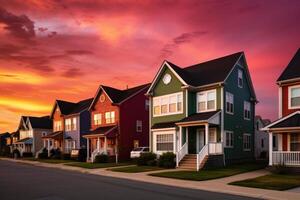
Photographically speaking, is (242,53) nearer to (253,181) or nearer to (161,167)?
(161,167)

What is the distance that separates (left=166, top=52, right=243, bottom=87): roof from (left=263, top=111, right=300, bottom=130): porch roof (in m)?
7.32

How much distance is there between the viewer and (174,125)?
32688 mm

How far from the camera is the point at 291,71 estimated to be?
27.1m

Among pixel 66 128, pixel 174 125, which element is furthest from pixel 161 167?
pixel 66 128

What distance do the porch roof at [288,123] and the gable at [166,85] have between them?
1058 cm

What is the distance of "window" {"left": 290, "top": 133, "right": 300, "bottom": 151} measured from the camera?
25484 millimetres

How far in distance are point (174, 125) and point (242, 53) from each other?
1025cm

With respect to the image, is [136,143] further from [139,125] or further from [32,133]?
[32,133]

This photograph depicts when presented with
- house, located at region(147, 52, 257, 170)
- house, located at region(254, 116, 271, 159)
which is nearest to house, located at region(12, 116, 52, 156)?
house, located at region(147, 52, 257, 170)

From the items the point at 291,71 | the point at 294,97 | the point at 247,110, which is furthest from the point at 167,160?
the point at 291,71

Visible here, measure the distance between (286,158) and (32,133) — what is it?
189 ft

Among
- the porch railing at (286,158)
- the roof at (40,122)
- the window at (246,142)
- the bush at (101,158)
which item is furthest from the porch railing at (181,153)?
the roof at (40,122)

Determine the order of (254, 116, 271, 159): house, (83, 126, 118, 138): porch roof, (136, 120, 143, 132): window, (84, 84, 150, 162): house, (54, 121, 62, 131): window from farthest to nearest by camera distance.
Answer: (54, 121, 62, 131): window, (254, 116, 271, 159): house, (136, 120, 143, 132): window, (84, 84, 150, 162): house, (83, 126, 118, 138): porch roof

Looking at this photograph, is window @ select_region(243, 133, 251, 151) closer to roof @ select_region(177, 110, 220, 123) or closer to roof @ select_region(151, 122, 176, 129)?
roof @ select_region(177, 110, 220, 123)
